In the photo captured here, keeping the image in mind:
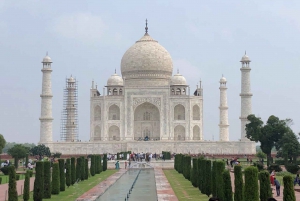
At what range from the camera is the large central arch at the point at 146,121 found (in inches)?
1458

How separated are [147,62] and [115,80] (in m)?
2.39

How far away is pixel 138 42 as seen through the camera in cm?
3934

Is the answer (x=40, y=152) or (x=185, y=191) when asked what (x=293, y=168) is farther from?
(x=40, y=152)

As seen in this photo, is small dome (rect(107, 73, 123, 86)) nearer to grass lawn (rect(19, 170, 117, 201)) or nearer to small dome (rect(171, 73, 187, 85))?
small dome (rect(171, 73, 187, 85))

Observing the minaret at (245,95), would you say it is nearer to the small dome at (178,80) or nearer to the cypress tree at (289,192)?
the small dome at (178,80)

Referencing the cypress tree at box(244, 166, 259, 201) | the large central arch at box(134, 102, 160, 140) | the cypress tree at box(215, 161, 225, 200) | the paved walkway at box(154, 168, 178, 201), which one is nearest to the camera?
the cypress tree at box(244, 166, 259, 201)

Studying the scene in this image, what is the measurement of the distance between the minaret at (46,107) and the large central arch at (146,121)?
5666 millimetres

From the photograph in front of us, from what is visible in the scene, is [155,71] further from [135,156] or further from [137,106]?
[135,156]

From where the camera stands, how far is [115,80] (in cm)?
3809

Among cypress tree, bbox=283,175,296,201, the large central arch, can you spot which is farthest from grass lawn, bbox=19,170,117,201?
the large central arch

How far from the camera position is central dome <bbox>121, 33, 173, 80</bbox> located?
3822 cm

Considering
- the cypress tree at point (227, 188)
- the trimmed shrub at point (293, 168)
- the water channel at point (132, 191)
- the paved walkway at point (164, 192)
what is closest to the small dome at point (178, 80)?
the trimmed shrub at point (293, 168)

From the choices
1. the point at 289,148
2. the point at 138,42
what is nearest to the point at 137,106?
the point at 138,42

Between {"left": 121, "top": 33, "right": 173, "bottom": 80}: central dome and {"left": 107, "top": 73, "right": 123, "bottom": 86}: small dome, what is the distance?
70 centimetres
